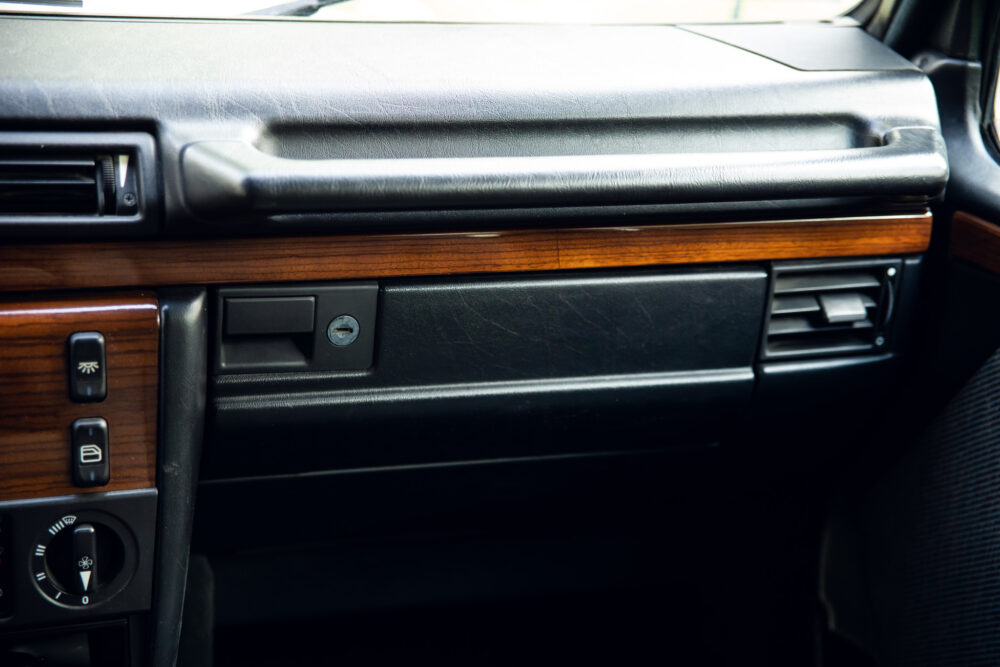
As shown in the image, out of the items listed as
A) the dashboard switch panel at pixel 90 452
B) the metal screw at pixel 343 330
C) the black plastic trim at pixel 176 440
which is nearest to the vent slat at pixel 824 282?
the metal screw at pixel 343 330

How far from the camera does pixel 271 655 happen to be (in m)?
1.66

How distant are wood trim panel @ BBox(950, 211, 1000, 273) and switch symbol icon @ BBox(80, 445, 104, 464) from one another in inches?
43.2

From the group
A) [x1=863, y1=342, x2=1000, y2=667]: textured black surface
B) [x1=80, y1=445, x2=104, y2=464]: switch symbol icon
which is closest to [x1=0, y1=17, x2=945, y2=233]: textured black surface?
[x1=80, y1=445, x2=104, y2=464]: switch symbol icon

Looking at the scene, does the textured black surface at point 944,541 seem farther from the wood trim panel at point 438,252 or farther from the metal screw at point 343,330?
the metal screw at point 343,330

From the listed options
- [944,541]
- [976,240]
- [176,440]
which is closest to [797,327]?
[976,240]

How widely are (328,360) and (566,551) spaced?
0.74 meters

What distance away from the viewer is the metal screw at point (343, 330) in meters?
1.10

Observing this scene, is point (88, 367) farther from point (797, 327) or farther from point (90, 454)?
point (797, 327)

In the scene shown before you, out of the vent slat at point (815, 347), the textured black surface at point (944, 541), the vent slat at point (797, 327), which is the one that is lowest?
the textured black surface at point (944, 541)

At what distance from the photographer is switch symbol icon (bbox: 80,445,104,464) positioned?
3.31ft

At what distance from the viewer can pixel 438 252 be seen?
1092mm

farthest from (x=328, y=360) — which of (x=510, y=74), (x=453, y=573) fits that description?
(x=453, y=573)

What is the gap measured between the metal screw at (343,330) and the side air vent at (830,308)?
0.54 meters

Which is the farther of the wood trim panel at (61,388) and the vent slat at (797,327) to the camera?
the vent slat at (797,327)
